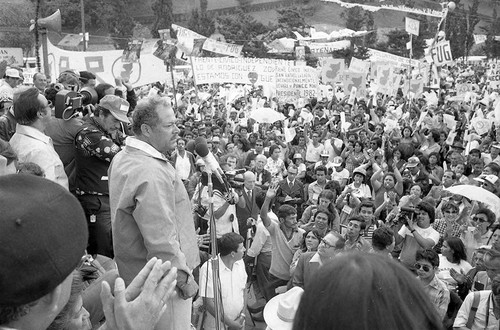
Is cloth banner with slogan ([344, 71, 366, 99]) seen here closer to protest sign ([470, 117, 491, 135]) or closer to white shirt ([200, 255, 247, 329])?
protest sign ([470, 117, 491, 135])

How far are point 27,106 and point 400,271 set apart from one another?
326 cm

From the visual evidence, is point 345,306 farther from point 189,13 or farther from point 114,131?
point 189,13

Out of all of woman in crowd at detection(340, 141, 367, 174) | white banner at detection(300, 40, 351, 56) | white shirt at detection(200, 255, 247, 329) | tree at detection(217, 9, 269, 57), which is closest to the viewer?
white shirt at detection(200, 255, 247, 329)

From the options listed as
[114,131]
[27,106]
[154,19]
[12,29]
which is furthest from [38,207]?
[154,19]

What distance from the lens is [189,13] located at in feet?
203

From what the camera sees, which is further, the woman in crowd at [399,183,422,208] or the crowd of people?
the woman in crowd at [399,183,422,208]

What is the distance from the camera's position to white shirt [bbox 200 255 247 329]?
5.05m

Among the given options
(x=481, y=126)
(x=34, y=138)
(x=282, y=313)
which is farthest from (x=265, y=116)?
(x=34, y=138)

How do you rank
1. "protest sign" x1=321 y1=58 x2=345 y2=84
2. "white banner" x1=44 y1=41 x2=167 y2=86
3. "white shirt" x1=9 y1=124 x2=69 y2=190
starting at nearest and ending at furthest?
"white shirt" x1=9 y1=124 x2=69 y2=190 < "white banner" x1=44 y1=41 x2=167 y2=86 < "protest sign" x1=321 y1=58 x2=345 y2=84

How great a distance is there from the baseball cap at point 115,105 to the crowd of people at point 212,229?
11mm

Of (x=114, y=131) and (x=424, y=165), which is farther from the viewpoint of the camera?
(x=424, y=165)

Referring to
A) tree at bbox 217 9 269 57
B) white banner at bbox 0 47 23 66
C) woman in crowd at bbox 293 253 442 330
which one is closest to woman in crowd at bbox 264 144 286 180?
woman in crowd at bbox 293 253 442 330

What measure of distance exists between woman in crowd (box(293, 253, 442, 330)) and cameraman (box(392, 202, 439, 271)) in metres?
4.51

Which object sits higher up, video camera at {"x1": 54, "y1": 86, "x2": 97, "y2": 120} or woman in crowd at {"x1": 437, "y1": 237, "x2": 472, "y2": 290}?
video camera at {"x1": 54, "y1": 86, "x2": 97, "y2": 120}
